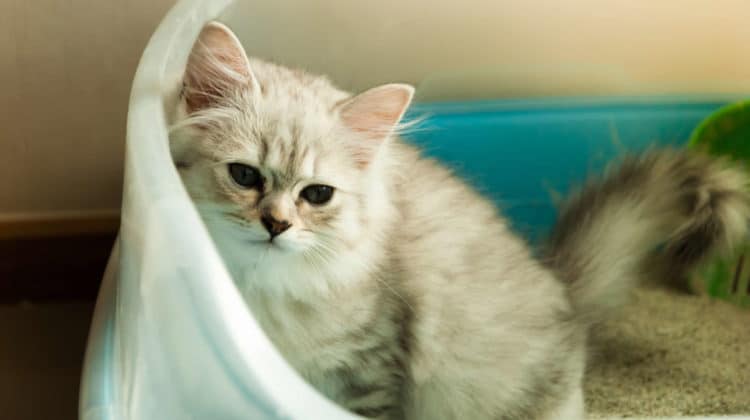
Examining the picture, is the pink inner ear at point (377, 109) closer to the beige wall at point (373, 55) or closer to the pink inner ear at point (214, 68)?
the pink inner ear at point (214, 68)

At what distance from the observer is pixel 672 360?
4.65ft

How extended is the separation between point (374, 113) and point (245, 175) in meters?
0.16

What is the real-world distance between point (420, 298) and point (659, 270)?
0.49m

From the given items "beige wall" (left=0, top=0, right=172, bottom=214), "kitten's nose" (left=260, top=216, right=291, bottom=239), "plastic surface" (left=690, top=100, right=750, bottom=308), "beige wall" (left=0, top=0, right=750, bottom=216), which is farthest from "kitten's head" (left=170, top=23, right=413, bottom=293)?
"plastic surface" (left=690, top=100, right=750, bottom=308)

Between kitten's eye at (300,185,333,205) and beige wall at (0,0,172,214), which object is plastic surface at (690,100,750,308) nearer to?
kitten's eye at (300,185,333,205)

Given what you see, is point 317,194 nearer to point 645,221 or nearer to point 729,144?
point 645,221

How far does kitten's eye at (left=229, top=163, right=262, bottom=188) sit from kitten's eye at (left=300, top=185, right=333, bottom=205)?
51 millimetres

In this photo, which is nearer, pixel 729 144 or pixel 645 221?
pixel 645 221

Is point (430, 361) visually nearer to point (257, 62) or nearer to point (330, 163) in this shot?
point (330, 163)

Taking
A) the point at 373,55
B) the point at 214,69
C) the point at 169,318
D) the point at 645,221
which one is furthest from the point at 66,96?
the point at 645,221

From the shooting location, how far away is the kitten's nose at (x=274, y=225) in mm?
885

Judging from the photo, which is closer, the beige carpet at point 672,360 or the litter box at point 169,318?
the litter box at point 169,318

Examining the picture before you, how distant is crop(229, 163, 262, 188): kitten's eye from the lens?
0.91 meters

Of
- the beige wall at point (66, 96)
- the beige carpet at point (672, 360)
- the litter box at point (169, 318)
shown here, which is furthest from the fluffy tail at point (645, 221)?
the beige wall at point (66, 96)
